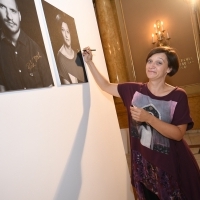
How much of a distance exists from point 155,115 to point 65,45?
2.73 feet

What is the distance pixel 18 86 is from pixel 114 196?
124cm

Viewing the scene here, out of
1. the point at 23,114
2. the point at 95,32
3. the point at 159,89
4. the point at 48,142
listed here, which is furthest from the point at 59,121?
the point at 95,32

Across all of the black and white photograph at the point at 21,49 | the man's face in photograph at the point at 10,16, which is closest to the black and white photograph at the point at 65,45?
the black and white photograph at the point at 21,49

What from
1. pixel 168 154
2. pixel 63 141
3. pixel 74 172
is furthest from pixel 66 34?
pixel 168 154

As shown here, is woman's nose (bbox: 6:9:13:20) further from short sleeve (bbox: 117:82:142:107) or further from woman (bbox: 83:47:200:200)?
short sleeve (bbox: 117:82:142:107)

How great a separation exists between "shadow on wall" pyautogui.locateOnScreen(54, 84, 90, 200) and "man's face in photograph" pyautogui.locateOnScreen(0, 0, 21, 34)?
0.68m

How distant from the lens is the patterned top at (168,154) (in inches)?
57.9

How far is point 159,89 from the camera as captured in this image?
1.57 metres

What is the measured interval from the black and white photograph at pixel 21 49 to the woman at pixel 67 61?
154mm

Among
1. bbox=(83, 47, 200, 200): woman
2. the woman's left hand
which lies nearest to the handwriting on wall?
bbox=(83, 47, 200, 200): woman

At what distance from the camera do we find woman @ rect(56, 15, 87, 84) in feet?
3.76

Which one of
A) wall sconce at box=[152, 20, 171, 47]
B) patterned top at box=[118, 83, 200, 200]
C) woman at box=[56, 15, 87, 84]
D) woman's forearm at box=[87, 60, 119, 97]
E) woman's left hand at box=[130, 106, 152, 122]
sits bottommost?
patterned top at box=[118, 83, 200, 200]

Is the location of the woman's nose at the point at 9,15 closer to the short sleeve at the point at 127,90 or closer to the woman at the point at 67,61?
the woman at the point at 67,61

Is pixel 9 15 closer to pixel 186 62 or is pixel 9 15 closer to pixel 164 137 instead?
pixel 164 137
